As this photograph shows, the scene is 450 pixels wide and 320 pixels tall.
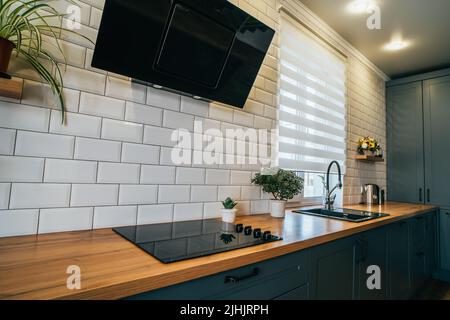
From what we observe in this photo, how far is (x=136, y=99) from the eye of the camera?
4.10ft

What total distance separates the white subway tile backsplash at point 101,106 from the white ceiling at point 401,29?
1791 millimetres

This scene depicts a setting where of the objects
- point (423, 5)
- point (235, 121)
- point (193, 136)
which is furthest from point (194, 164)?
point (423, 5)

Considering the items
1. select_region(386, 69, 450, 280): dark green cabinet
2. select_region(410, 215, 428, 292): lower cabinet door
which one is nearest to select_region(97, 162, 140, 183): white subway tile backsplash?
select_region(410, 215, 428, 292): lower cabinet door

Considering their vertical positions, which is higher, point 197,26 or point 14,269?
point 197,26

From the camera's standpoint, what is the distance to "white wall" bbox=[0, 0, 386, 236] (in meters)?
0.97

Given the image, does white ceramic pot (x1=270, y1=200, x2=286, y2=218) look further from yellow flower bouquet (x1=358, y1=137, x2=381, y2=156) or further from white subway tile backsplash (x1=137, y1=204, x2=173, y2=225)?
yellow flower bouquet (x1=358, y1=137, x2=381, y2=156)

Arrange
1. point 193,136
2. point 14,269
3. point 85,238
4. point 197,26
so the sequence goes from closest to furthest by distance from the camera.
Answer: point 14,269 < point 85,238 < point 197,26 < point 193,136

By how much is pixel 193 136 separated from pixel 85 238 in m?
0.73

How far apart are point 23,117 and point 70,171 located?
0.85 feet

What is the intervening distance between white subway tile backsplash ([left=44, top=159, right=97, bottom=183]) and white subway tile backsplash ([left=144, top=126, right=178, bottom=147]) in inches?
11.0

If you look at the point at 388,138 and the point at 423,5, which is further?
the point at 388,138

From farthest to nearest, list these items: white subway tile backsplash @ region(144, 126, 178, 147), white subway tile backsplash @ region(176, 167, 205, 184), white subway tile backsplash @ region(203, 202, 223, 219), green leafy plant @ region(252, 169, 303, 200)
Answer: green leafy plant @ region(252, 169, 303, 200) < white subway tile backsplash @ region(203, 202, 223, 219) < white subway tile backsplash @ region(176, 167, 205, 184) < white subway tile backsplash @ region(144, 126, 178, 147)

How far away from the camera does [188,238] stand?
3.44 ft

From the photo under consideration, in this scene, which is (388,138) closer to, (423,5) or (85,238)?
(423,5)
